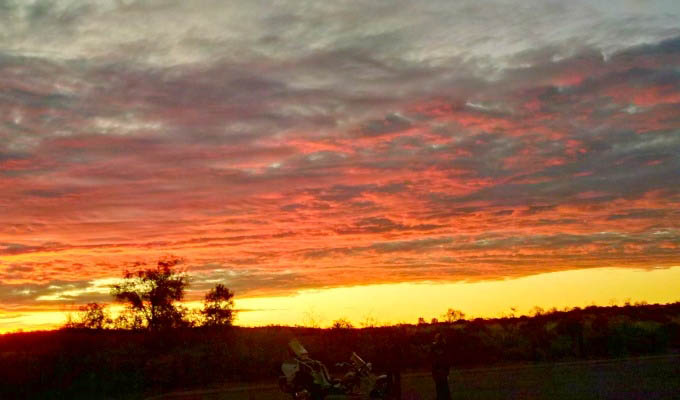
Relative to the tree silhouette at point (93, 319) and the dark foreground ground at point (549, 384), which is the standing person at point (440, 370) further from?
the tree silhouette at point (93, 319)

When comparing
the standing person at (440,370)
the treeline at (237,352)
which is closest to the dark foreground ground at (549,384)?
the treeline at (237,352)

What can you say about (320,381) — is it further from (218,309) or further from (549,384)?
(218,309)

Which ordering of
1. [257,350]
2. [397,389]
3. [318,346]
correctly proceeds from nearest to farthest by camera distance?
[397,389], [257,350], [318,346]

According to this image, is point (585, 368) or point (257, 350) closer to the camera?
point (585, 368)

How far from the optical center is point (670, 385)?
23375 mm

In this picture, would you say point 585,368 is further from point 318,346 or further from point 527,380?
point 318,346

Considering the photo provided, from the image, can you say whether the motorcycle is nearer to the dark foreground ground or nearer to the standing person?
the standing person

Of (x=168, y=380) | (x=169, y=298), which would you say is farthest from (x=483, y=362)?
(x=169, y=298)

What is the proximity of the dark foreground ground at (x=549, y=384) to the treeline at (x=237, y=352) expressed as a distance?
164 cm

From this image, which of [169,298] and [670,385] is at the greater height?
[169,298]

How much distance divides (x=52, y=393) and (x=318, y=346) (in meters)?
13.2

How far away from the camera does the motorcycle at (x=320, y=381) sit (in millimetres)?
19625

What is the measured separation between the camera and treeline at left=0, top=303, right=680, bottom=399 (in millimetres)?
28359

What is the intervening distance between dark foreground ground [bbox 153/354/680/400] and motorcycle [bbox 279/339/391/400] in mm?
2949
